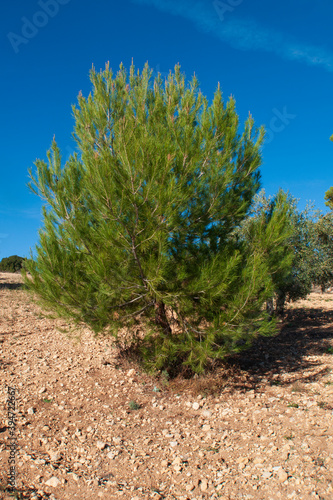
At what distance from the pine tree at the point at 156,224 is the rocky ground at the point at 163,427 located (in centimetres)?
90

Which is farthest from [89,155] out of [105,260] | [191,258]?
[191,258]

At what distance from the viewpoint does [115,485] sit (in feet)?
14.2

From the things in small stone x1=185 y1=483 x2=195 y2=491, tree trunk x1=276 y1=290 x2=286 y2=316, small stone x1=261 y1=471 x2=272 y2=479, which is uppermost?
tree trunk x1=276 y1=290 x2=286 y2=316

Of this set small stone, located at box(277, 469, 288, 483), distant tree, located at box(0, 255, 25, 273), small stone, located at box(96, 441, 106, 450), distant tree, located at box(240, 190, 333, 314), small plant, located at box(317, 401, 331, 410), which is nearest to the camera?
small stone, located at box(277, 469, 288, 483)

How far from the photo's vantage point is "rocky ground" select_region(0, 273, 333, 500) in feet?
13.9

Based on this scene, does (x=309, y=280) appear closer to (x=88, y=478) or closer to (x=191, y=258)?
(x=191, y=258)

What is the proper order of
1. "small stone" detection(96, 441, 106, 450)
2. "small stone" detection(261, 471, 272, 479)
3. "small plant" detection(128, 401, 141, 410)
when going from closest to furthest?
"small stone" detection(261, 471, 272, 479)
"small stone" detection(96, 441, 106, 450)
"small plant" detection(128, 401, 141, 410)

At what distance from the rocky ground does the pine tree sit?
90cm

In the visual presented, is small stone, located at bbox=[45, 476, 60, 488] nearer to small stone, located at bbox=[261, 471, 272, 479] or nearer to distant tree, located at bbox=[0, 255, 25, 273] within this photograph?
small stone, located at bbox=[261, 471, 272, 479]

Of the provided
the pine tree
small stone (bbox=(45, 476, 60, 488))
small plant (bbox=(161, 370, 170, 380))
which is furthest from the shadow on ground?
small stone (bbox=(45, 476, 60, 488))

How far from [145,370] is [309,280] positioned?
7.47 m

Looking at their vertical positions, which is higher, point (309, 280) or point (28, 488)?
point (309, 280)

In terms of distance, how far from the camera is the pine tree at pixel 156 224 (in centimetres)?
521

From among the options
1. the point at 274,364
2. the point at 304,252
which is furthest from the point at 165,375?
the point at 304,252
